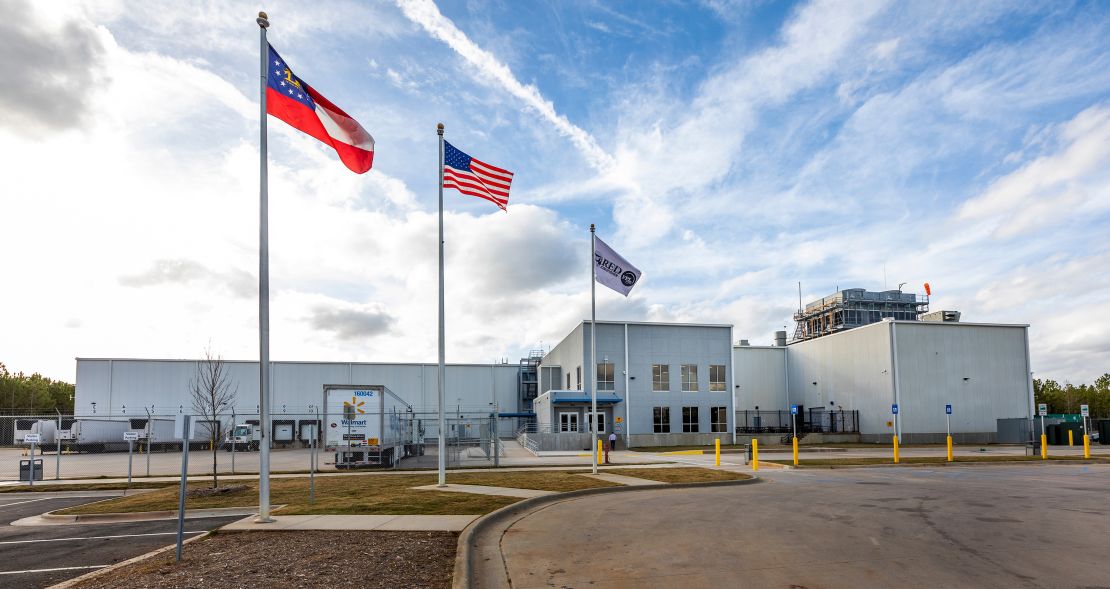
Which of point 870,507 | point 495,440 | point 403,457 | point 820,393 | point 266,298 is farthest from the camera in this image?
point 820,393

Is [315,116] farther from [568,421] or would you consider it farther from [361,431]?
[568,421]

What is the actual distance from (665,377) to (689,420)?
11.9 ft

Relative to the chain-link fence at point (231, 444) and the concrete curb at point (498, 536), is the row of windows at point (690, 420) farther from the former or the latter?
the concrete curb at point (498, 536)

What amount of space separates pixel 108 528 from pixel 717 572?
11843mm

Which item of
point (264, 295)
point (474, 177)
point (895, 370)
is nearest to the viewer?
point (264, 295)

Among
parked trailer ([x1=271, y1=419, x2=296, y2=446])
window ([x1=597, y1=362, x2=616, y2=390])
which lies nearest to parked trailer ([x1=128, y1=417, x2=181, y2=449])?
parked trailer ([x1=271, y1=419, x2=296, y2=446])

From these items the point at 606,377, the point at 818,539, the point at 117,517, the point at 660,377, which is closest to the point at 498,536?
the point at 818,539

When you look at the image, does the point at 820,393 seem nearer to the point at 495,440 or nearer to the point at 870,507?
the point at 495,440

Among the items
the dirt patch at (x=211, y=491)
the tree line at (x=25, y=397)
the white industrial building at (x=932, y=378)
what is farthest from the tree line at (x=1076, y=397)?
the tree line at (x=25, y=397)

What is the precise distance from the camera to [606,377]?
5075 centimetres

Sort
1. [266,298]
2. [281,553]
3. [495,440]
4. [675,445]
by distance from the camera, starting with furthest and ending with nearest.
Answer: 1. [675,445]
2. [495,440]
3. [266,298]
4. [281,553]

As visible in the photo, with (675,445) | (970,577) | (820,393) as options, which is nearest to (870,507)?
(970,577)

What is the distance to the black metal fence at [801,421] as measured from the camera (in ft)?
179

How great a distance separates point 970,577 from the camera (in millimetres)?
8633
